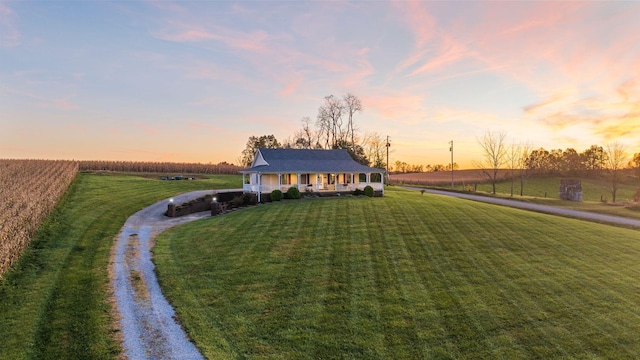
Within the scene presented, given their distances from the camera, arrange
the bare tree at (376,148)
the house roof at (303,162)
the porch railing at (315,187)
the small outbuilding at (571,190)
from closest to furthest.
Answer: the porch railing at (315,187), the house roof at (303,162), the small outbuilding at (571,190), the bare tree at (376,148)

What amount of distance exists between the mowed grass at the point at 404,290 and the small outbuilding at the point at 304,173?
47.3 feet

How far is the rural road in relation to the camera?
22.1 ft

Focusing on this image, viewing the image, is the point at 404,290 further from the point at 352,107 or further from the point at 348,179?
the point at 352,107

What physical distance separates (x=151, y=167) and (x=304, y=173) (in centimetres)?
3566

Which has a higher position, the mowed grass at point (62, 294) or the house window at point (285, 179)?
the house window at point (285, 179)

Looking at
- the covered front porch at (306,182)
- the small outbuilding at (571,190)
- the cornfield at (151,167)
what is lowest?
the small outbuilding at (571,190)

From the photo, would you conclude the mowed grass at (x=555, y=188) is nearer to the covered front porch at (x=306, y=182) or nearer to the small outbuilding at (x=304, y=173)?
the small outbuilding at (x=304, y=173)

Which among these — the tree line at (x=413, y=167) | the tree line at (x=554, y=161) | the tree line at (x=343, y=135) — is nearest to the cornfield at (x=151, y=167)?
the tree line at (x=343, y=135)

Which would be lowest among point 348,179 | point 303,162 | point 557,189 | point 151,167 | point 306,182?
point 557,189

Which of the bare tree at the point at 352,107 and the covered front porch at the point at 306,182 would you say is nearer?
the covered front porch at the point at 306,182

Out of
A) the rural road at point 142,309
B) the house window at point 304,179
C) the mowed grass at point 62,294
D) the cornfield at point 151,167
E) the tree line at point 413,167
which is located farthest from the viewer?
the tree line at point 413,167

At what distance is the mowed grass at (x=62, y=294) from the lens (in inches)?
271

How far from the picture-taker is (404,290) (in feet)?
31.9

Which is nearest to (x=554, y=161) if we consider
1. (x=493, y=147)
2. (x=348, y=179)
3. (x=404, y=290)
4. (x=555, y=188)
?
(x=555, y=188)
